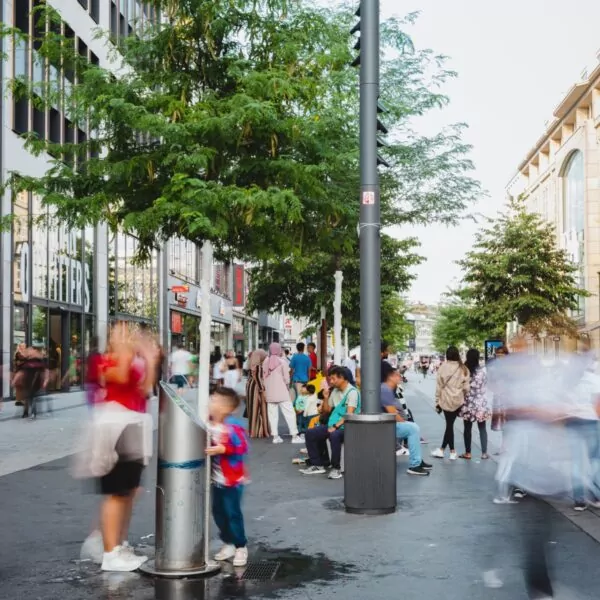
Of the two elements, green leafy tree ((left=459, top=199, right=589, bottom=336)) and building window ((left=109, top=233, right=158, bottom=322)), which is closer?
building window ((left=109, top=233, right=158, bottom=322))

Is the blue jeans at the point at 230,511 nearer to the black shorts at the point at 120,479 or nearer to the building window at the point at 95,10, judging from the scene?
the black shorts at the point at 120,479

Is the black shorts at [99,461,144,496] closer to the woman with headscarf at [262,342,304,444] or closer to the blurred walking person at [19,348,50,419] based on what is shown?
the woman with headscarf at [262,342,304,444]

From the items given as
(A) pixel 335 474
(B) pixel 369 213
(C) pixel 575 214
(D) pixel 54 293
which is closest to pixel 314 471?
(A) pixel 335 474

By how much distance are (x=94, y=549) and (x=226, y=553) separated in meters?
0.98

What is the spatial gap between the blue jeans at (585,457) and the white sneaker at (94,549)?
154 inches

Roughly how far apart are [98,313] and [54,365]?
179 inches

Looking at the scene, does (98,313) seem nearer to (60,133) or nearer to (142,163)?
(60,133)

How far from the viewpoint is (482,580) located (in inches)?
248

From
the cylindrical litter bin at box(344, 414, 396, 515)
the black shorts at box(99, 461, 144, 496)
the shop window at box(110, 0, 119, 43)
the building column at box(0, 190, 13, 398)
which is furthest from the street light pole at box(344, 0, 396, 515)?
the shop window at box(110, 0, 119, 43)

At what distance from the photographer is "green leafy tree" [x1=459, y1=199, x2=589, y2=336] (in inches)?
1852

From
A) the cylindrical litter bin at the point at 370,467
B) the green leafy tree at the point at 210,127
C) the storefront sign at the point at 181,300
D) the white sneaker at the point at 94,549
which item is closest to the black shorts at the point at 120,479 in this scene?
the white sneaker at the point at 94,549

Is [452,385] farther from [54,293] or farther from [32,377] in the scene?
[54,293]

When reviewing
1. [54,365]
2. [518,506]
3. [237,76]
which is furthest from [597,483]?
[54,365]

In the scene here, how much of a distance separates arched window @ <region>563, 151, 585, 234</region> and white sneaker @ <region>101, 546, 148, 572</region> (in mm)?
55509
